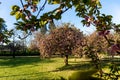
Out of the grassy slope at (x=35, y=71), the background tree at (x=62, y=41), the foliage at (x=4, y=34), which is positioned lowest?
the grassy slope at (x=35, y=71)

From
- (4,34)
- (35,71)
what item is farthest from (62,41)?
(4,34)

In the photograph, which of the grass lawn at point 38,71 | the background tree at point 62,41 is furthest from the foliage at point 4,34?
the background tree at point 62,41

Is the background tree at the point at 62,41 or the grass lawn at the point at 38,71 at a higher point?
the background tree at the point at 62,41

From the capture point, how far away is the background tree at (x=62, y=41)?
150ft

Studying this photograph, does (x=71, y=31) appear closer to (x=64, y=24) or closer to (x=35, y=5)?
(x=64, y=24)

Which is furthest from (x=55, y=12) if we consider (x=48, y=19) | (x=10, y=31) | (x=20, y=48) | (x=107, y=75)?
(x=20, y=48)

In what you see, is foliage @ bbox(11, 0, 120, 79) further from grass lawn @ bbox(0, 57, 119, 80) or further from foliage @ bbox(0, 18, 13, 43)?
grass lawn @ bbox(0, 57, 119, 80)

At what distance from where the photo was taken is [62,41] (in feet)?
150

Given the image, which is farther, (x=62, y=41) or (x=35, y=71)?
(x=62, y=41)

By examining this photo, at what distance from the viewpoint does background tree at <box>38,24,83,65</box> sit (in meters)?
45.8

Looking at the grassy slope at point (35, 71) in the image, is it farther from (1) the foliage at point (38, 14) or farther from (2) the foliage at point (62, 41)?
(1) the foliage at point (38, 14)

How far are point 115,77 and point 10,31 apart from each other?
322 cm

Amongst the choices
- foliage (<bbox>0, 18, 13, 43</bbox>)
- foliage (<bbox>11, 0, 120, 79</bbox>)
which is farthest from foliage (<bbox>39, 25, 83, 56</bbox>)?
foliage (<bbox>11, 0, 120, 79</bbox>)

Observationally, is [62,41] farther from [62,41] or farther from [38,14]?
[38,14]
